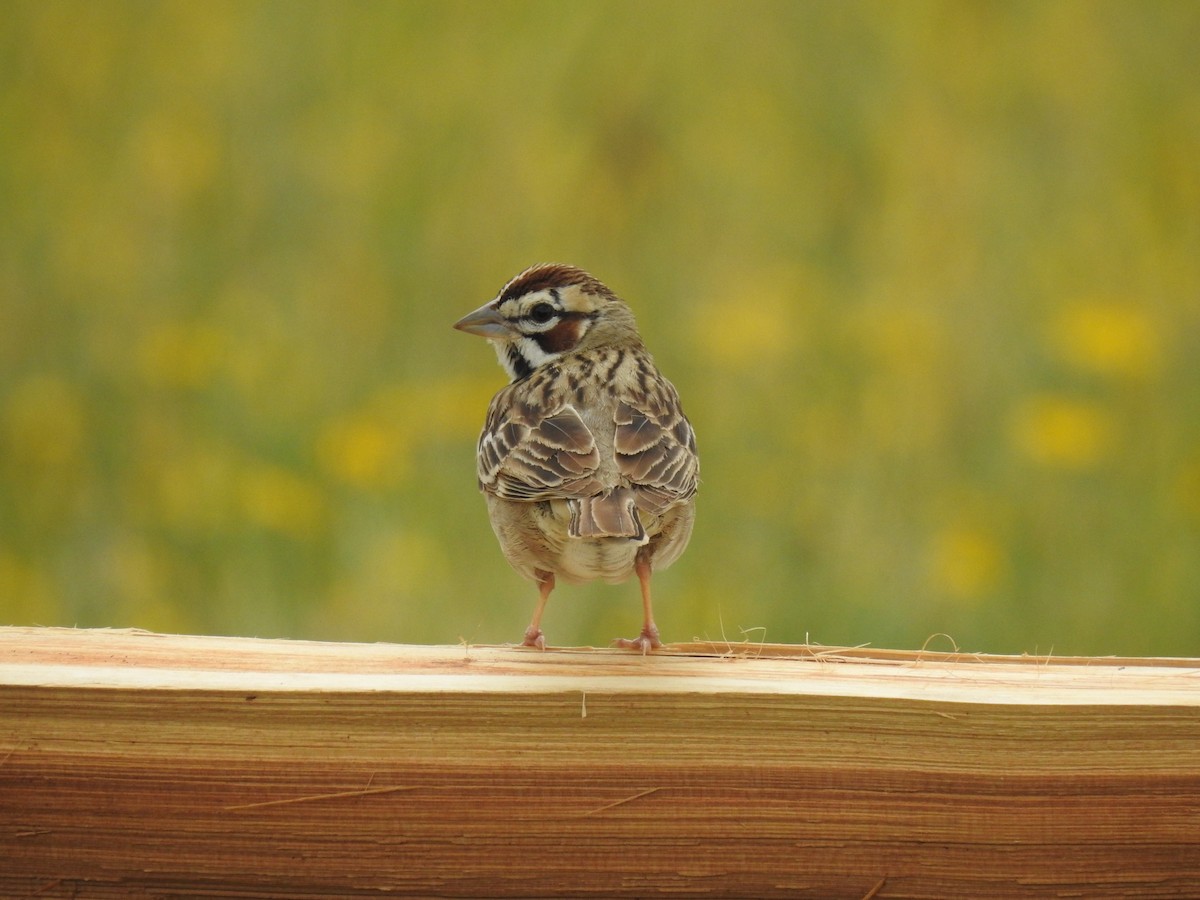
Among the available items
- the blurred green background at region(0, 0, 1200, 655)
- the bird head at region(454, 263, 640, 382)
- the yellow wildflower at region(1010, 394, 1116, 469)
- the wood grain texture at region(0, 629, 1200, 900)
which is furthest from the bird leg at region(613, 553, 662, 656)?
the yellow wildflower at region(1010, 394, 1116, 469)

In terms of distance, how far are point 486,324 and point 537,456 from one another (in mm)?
938

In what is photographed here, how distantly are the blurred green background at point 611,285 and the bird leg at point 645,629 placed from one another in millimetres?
1891

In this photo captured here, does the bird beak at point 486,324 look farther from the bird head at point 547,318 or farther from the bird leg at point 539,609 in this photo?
the bird leg at point 539,609

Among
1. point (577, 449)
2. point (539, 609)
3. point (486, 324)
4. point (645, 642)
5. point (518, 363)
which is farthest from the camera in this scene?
point (518, 363)

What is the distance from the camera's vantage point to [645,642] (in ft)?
12.9

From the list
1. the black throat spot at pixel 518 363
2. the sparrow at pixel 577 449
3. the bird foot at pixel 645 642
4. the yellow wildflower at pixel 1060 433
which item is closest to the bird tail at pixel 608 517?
the sparrow at pixel 577 449

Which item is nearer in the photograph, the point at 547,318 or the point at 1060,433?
the point at 547,318

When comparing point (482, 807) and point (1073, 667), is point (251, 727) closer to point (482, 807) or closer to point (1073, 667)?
point (482, 807)

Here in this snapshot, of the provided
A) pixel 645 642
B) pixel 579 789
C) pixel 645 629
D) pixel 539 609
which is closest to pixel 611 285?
pixel 539 609

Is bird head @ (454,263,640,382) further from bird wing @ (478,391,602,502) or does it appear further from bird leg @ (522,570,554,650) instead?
bird leg @ (522,570,554,650)

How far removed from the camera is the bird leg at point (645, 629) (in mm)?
4008

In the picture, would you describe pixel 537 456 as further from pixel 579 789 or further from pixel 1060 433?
pixel 1060 433

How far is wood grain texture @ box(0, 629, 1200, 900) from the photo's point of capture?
2916 mm

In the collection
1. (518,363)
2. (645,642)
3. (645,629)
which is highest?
(518,363)
